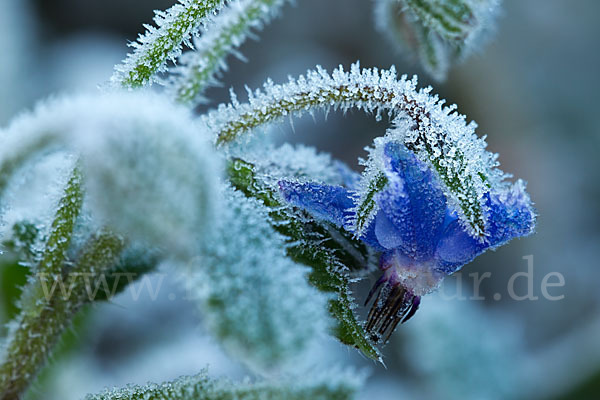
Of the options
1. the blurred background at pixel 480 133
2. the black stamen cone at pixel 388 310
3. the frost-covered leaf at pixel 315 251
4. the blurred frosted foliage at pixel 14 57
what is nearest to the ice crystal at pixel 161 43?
the frost-covered leaf at pixel 315 251

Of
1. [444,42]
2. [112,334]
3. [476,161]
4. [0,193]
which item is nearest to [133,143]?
[0,193]

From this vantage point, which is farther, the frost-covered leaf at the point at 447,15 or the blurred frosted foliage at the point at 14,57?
the blurred frosted foliage at the point at 14,57

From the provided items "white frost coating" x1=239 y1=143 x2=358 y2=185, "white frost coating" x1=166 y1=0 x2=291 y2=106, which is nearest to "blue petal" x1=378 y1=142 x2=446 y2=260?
A: "white frost coating" x1=239 y1=143 x2=358 y2=185

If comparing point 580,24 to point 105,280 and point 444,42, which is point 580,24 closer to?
point 444,42

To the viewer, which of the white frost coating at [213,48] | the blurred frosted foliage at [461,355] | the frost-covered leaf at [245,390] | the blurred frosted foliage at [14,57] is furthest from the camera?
the blurred frosted foliage at [14,57]

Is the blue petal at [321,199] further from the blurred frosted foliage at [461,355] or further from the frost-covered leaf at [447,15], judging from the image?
the blurred frosted foliage at [461,355]

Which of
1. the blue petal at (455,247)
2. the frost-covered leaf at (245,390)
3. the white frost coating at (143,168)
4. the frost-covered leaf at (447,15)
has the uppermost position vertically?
the frost-covered leaf at (447,15)

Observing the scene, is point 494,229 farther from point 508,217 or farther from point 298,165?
point 298,165

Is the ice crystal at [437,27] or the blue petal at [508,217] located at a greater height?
the ice crystal at [437,27]
